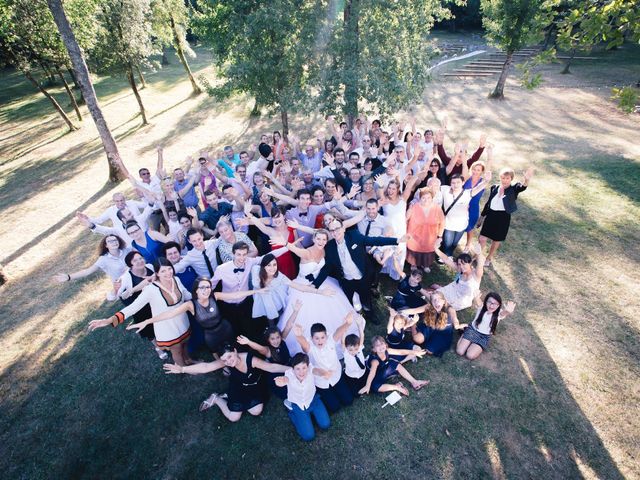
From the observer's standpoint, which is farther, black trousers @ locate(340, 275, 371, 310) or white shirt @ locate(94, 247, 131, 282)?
black trousers @ locate(340, 275, 371, 310)

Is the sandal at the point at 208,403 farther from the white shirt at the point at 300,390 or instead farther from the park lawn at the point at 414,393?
the white shirt at the point at 300,390

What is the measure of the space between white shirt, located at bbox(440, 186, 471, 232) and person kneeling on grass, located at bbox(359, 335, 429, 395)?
3246 mm

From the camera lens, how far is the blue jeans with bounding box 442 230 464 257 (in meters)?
7.48

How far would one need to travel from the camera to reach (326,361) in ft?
16.3

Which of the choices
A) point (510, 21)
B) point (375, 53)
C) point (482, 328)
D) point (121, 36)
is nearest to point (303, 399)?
point (482, 328)

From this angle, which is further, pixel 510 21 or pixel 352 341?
pixel 510 21

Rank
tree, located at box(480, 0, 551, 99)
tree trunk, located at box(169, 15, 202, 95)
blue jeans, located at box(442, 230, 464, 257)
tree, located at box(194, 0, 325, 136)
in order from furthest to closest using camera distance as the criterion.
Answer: tree trunk, located at box(169, 15, 202, 95) → tree, located at box(480, 0, 551, 99) → tree, located at box(194, 0, 325, 136) → blue jeans, located at box(442, 230, 464, 257)

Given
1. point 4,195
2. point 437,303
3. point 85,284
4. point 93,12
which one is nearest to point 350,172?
point 437,303

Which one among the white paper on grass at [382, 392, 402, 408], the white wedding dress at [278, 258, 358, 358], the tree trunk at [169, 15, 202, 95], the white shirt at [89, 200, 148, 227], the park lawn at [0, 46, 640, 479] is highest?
the tree trunk at [169, 15, 202, 95]

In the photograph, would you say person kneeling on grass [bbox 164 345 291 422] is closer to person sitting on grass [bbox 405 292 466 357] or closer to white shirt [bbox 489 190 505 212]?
person sitting on grass [bbox 405 292 466 357]

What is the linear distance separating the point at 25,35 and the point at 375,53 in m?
15.9

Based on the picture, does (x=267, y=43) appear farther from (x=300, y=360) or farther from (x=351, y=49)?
(x=300, y=360)

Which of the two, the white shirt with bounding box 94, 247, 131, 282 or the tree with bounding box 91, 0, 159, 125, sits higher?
the tree with bounding box 91, 0, 159, 125

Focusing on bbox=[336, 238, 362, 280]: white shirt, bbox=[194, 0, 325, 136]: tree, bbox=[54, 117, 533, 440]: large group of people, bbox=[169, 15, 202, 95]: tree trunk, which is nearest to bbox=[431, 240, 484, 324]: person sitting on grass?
bbox=[54, 117, 533, 440]: large group of people
